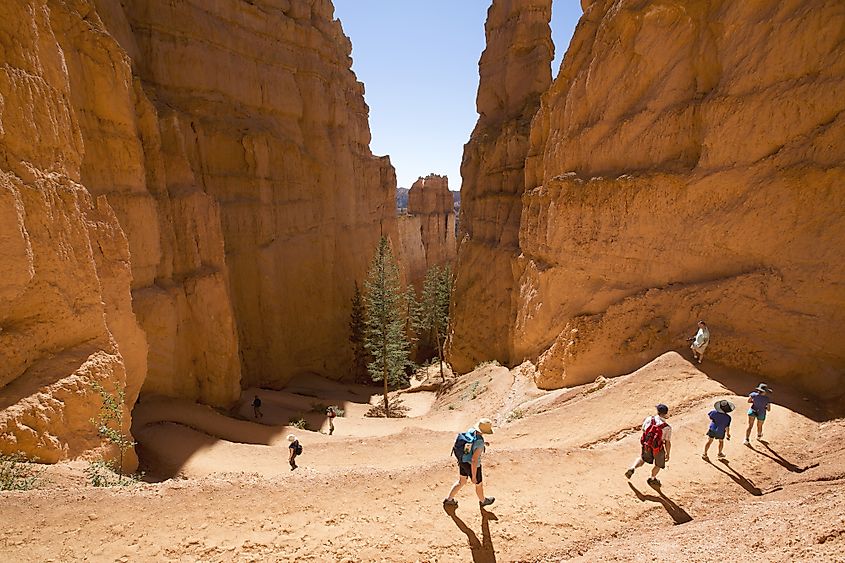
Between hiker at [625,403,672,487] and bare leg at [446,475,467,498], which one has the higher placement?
hiker at [625,403,672,487]

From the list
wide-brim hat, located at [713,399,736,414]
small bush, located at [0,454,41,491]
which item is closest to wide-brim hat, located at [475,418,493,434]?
wide-brim hat, located at [713,399,736,414]

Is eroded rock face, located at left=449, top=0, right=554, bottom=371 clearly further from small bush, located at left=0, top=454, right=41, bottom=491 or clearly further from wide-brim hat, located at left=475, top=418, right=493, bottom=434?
small bush, located at left=0, top=454, right=41, bottom=491

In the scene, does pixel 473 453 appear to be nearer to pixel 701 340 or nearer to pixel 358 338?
pixel 701 340

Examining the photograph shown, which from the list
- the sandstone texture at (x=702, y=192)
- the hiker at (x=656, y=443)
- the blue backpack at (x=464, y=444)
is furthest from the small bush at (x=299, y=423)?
the hiker at (x=656, y=443)

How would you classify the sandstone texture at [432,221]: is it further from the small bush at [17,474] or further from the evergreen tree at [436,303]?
the small bush at [17,474]

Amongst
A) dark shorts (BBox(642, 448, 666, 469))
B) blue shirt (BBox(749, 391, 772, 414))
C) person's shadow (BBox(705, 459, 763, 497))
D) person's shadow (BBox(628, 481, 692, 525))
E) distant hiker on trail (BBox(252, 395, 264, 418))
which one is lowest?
distant hiker on trail (BBox(252, 395, 264, 418))

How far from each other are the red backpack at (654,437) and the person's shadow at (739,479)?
4.53 feet

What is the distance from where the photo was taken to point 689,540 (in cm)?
562

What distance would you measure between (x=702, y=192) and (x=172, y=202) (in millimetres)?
17432

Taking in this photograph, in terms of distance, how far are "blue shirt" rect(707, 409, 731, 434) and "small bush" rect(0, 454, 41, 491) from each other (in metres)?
11.3

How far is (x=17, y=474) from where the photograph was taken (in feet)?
22.5

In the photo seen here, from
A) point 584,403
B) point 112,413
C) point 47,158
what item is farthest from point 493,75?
point 112,413

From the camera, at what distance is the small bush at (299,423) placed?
16950 millimetres

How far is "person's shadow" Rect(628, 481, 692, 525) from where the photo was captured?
6.53 metres
